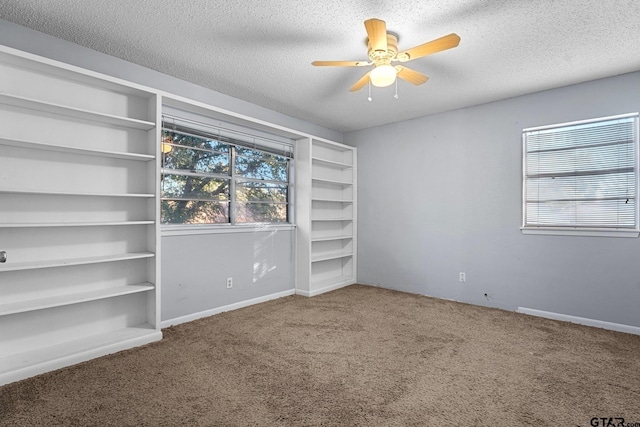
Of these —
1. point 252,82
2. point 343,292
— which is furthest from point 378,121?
point 343,292

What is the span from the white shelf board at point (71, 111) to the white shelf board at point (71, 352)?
1753mm

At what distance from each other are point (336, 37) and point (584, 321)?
3654 millimetres

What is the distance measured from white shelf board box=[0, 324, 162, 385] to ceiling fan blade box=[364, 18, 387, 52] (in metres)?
2.85

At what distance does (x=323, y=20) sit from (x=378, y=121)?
2.66 meters

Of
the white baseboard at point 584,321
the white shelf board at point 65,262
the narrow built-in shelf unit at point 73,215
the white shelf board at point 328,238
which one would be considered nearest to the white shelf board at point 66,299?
the narrow built-in shelf unit at point 73,215

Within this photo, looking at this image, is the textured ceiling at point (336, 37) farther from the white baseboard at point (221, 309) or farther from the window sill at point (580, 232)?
the white baseboard at point (221, 309)

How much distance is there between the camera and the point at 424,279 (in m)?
4.63

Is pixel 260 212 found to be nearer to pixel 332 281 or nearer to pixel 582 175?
pixel 332 281

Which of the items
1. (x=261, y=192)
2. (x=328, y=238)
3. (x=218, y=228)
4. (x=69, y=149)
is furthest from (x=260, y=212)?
(x=69, y=149)

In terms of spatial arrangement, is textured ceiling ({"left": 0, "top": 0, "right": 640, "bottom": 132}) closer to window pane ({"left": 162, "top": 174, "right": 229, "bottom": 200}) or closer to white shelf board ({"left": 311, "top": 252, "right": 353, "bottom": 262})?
window pane ({"left": 162, "top": 174, "right": 229, "bottom": 200})

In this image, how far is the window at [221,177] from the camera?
136 inches

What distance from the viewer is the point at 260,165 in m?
4.32

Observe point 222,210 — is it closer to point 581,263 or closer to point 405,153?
point 405,153

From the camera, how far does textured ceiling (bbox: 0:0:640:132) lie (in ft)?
7.37
